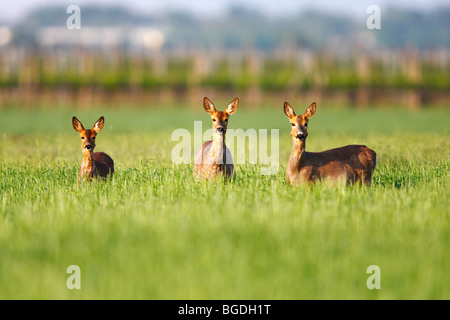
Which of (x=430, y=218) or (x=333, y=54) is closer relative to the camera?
(x=430, y=218)

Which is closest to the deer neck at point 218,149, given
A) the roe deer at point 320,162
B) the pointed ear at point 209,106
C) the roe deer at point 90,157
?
the pointed ear at point 209,106

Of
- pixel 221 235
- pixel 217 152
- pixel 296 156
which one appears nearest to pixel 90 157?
pixel 217 152

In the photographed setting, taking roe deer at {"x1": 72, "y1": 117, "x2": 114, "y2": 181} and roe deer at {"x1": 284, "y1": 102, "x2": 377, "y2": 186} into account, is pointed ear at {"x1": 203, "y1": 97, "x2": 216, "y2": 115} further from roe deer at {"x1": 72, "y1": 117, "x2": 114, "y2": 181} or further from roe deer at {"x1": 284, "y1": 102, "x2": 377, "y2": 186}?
roe deer at {"x1": 72, "y1": 117, "x2": 114, "y2": 181}

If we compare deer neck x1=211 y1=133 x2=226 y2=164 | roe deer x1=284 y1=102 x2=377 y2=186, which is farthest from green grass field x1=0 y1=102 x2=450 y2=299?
deer neck x1=211 y1=133 x2=226 y2=164

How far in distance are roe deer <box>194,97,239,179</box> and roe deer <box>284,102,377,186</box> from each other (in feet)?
3.28

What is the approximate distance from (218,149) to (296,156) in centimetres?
133

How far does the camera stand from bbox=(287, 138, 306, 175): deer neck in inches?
345

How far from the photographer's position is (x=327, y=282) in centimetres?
550

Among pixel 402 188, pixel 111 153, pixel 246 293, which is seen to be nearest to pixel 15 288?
pixel 246 293

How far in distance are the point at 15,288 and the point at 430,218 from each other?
5.01 metres

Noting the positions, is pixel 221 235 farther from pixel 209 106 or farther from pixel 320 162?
pixel 209 106

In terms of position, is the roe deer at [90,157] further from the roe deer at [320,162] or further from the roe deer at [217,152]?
the roe deer at [320,162]
